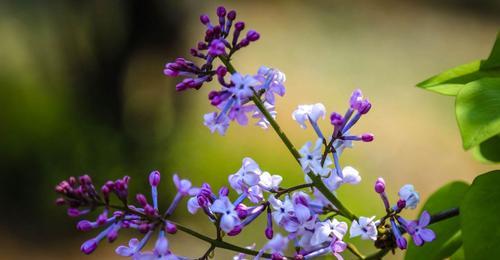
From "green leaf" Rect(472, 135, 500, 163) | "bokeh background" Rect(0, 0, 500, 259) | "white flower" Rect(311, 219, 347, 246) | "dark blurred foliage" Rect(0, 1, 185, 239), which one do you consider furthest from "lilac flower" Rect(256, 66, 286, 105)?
"dark blurred foliage" Rect(0, 1, 185, 239)

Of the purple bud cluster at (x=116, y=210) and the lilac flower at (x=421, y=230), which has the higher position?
the purple bud cluster at (x=116, y=210)

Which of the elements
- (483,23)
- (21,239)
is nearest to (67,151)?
(21,239)

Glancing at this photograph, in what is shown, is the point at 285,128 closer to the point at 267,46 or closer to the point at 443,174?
the point at 443,174

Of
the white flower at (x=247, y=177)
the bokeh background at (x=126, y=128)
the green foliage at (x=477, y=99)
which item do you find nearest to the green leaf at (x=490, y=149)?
the green foliage at (x=477, y=99)

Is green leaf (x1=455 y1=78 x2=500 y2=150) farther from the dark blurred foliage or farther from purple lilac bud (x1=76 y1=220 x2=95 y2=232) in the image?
the dark blurred foliage

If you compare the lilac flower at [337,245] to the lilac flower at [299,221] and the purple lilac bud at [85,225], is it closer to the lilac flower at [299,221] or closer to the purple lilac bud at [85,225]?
the lilac flower at [299,221]
